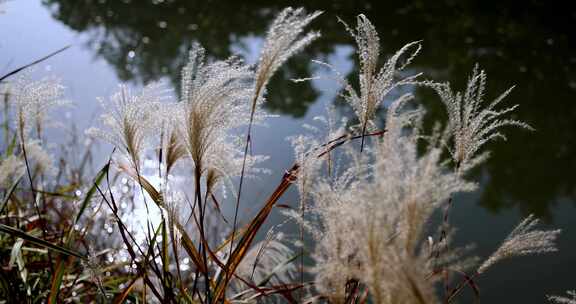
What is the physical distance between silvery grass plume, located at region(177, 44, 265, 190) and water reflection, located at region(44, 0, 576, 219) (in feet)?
11.4

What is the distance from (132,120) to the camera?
1.27 m

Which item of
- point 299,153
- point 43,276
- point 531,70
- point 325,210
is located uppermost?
point 531,70

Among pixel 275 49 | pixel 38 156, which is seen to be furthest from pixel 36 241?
pixel 38 156

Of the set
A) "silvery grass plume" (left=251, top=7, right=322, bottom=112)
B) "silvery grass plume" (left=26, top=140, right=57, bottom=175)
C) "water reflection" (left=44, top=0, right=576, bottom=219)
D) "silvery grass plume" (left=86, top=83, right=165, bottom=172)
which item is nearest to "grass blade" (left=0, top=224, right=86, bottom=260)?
"silvery grass plume" (left=86, top=83, right=165, bottom=172)

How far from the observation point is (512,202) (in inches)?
177

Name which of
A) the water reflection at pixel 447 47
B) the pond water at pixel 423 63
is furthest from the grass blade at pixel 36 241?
the water reflection at pixel 447 47

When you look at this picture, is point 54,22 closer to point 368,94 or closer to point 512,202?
point 512,202

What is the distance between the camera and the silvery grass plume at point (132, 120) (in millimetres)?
1275

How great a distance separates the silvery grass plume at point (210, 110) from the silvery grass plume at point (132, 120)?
9 cm

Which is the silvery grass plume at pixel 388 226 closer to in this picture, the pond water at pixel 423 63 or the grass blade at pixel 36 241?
the grass blade at pixel 36 241

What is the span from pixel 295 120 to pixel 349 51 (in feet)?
6.42

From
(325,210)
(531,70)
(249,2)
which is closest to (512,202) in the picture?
(531,70)

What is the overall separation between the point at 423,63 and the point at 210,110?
613 centimetres

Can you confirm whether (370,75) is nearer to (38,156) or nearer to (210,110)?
(210,110)
